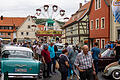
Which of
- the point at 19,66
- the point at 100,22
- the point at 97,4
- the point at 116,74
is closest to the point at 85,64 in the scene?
the point at 19,66

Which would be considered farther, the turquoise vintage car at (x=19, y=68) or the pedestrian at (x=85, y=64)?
the turquoise vintage car at (x=19, y=68)

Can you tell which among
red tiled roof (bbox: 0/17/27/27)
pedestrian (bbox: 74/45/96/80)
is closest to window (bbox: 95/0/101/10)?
pedestrian (bbox: 74/45/96/80)

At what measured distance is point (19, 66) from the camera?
31.5 ft

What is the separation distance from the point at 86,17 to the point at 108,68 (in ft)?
97.8

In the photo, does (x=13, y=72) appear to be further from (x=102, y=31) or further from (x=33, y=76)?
(x=102, y=31)

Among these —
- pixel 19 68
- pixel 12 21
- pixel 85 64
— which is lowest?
pixel 19 68

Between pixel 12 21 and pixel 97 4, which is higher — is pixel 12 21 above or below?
above

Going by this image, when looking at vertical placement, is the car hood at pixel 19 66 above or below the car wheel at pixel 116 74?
above

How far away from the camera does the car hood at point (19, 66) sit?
953 centimetres

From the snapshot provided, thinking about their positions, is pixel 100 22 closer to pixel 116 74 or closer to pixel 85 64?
pixel 116 74

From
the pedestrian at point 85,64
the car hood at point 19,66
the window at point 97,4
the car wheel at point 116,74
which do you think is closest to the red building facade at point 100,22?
the window at point 97,4

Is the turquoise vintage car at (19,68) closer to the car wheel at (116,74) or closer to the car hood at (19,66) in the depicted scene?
the car hood at (19,66)

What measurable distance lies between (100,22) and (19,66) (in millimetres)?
21910

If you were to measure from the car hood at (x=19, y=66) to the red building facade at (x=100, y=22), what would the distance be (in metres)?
19.2
